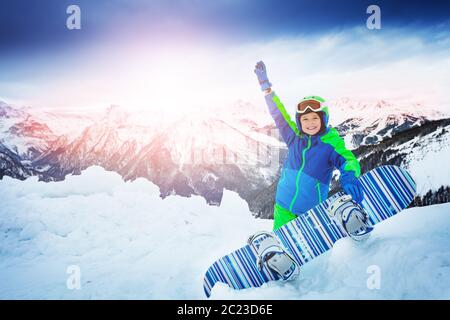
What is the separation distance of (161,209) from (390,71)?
2.91 metres

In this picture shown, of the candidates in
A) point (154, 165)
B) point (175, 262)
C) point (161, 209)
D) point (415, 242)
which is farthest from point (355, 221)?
point (154, 165)

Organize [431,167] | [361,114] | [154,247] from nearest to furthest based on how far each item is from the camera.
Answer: [154,247], [431,167], [361,114]

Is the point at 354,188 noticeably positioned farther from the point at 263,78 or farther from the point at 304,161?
the point at 263,78

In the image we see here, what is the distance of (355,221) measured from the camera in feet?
7.45

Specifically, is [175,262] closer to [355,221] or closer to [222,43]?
[355,221]

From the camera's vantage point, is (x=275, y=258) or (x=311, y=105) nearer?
(x=275, y=258)

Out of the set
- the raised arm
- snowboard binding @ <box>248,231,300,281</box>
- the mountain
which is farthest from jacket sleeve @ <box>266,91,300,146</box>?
snowboard binding @ <box>248,231,300,281</box>

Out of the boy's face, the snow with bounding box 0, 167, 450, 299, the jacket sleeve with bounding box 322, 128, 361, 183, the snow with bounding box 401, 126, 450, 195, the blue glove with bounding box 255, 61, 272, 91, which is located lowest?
the snow with bounding box 0, 167, 450, 299

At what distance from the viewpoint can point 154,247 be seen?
3.12 meters

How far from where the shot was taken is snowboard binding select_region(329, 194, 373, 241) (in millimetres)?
2281

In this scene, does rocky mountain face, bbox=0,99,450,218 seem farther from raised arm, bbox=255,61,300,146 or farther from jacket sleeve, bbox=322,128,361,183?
jacket sleeve, bbox=322,128,361,183

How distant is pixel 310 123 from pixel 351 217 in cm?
75

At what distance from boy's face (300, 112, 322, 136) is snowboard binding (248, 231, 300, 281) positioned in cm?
84

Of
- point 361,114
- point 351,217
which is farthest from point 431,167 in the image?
point 351,217
